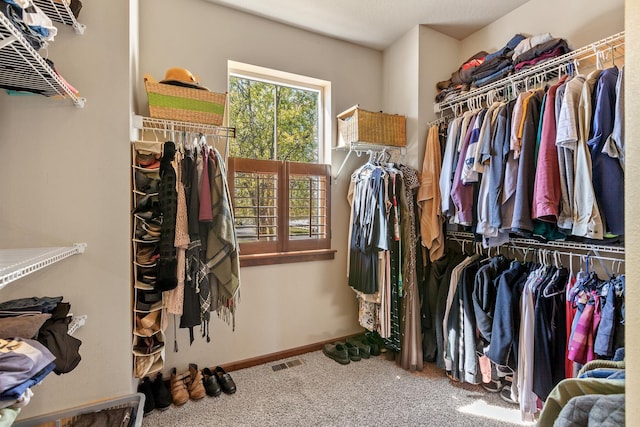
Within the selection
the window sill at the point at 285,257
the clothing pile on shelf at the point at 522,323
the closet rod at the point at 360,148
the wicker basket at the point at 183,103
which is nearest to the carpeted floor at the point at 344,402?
the clothing pile on shelf at the point at 522,323

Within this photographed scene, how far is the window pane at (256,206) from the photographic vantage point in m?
2.31

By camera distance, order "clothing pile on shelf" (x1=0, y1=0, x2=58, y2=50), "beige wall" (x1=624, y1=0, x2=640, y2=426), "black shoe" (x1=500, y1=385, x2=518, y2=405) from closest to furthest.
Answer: "beige wall" (x1=624, y1=0, x2=640, y2=426), "clothing pile on shelf" (x1=0, y1=0, x2=58, y2=50), "black shoe" (x1=500, y1=385, x2=518, y2=405)

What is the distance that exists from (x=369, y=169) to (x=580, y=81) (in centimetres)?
133

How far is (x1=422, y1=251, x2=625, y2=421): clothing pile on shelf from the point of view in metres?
1.41

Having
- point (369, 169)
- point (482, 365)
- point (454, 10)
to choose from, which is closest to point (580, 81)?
point (454, 10)

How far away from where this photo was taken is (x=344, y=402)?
1.87m

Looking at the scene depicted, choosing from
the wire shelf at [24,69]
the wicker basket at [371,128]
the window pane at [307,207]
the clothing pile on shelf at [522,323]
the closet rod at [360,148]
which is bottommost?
the clothing pile on shelf at [522,323]

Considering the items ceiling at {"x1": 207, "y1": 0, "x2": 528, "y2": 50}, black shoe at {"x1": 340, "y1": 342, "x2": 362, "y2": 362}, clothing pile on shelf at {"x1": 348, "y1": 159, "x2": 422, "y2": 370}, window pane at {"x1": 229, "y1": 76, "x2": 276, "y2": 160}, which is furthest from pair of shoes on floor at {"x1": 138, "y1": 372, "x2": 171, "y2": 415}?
ceiling at {"x1": 207, "y1": 0, "x2": 528, "y2": 50}

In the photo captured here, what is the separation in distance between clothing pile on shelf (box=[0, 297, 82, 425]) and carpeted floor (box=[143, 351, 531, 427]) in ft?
3.06

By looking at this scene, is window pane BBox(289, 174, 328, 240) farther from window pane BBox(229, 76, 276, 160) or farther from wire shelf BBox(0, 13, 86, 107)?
wire shelf BBox(0, 13, 86, 107)

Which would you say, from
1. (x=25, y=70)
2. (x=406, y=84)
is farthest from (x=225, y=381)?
(x=406, y=84)

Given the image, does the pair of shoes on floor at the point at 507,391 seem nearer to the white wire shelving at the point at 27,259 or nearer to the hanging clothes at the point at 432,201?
the hanging clothes at the point at 432,201

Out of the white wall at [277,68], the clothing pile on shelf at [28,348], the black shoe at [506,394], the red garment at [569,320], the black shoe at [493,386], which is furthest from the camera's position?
the white wall at [277,68]

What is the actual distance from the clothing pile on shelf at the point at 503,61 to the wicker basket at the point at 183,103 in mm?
1763
